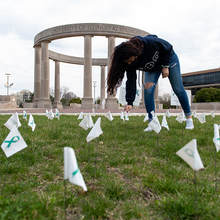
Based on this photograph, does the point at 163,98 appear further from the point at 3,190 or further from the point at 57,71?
the point at 3,190

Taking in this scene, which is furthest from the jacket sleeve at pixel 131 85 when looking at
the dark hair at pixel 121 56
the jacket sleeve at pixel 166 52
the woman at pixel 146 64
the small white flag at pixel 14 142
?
the small white flag at pixel 14 142

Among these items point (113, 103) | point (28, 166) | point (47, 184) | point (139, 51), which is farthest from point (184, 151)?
point (113, 103)

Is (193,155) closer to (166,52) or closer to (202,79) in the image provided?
(166,52)

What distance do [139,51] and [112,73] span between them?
1.80ft

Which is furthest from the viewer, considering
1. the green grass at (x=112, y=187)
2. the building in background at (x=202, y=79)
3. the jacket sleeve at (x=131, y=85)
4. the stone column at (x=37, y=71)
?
the building in background at (x=202, y=79)

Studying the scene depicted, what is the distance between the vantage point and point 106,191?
1415mm

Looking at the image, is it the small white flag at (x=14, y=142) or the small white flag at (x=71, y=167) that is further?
the small white flag at (x=14, y=142)

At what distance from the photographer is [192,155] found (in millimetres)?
1039

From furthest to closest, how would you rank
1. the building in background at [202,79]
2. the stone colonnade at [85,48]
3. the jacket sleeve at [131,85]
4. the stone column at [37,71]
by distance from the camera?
the building in background at [202,79], the stone column at [37,71], the stone colonnade at [85,48], the jacket sleeve at [131,85]

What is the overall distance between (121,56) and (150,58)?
624 millimetres

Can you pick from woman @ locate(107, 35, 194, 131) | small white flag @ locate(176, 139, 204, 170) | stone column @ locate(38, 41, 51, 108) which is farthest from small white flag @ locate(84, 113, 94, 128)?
stone column @ locate(38, 41, 51, 108)

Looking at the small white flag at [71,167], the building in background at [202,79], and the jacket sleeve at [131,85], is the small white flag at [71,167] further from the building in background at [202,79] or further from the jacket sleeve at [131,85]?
the building in background at [202,79]

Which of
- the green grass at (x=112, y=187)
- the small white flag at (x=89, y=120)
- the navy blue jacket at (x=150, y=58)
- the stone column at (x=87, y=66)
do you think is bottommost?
the green grass at (x=112, y=187)

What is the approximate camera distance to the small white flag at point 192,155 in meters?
0.99
